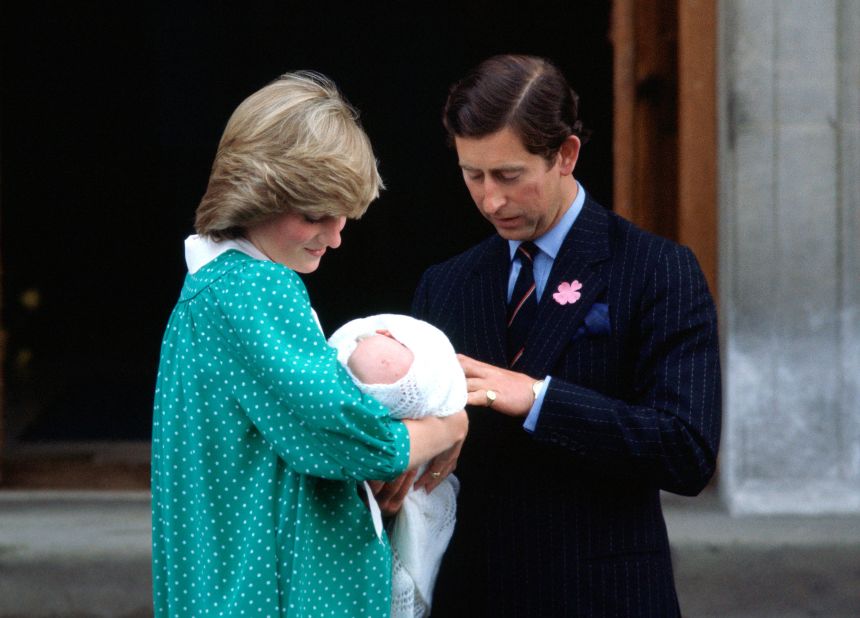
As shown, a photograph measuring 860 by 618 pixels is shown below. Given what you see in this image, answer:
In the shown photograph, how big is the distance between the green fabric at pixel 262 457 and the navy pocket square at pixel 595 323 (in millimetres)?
410

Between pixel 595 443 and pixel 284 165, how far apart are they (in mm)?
670

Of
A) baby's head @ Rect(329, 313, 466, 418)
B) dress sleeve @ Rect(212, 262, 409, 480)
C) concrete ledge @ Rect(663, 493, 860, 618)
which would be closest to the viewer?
dress sleeve @ Rect(212, 262, 409, 480)

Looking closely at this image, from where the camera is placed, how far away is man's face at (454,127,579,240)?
2463mm

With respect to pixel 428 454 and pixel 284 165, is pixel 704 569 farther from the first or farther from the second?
pixel 284 165

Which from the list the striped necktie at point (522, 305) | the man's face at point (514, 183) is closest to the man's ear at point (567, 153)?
the man's face at point (514, 183)

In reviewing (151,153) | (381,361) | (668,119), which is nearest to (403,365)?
(381,361)

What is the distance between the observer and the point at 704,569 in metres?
4.58

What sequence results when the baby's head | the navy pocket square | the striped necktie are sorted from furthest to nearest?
1. the striped necktie
2. the navy pocket square
3. the baby's head

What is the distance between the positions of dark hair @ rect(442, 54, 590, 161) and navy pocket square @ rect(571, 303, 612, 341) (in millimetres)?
289

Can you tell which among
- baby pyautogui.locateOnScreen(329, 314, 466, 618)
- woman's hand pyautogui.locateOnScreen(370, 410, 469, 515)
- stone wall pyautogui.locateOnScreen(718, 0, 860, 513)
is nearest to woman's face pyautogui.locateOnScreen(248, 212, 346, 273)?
baby pyautogui.locateOnScreen(329, 314, 466, 618)

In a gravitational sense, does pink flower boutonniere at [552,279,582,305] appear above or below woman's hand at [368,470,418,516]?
above

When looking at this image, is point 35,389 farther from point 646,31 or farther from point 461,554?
point 461,554

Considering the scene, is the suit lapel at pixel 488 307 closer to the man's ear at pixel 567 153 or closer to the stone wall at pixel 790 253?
the man's ear at pixel 567 153

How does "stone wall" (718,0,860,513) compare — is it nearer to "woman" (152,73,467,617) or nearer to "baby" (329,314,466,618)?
"baby" (329,314,466,618)
